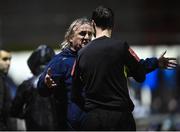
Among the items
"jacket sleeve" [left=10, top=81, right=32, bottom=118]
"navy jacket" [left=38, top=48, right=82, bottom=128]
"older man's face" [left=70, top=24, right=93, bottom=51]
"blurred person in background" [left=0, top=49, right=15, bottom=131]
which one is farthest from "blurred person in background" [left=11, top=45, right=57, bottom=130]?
"older man's face" [left=70, top=24, right=93, bottom=51]

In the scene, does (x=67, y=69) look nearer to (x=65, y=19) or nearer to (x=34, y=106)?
(x=34, y=106)

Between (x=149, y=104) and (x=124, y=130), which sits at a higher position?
(x=124, y=130)

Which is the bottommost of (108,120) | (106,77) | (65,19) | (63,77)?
(65,19)

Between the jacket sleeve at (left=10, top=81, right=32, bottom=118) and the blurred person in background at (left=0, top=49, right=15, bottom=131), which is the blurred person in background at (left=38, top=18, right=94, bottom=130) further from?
the blurred person in background at (left=0, top=49, right=15, bottom=131)

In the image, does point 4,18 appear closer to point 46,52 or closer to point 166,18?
point 166,18

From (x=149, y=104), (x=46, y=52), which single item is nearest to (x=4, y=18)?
(x=149, y=104)

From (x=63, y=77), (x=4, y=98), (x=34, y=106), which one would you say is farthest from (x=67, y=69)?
(x=4, y=98)

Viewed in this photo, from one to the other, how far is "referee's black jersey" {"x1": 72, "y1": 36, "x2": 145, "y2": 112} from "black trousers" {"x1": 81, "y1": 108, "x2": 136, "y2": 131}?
0.05 meters

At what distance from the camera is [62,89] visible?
8.54m

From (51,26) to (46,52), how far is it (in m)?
28.5

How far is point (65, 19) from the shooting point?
123 ft

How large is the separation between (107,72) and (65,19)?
98.6ft

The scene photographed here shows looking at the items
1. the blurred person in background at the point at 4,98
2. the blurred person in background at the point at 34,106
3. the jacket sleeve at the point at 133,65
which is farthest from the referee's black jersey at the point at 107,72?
the blurred person in background at the point at 4,98

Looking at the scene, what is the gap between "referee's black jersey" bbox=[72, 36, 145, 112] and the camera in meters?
7.47
